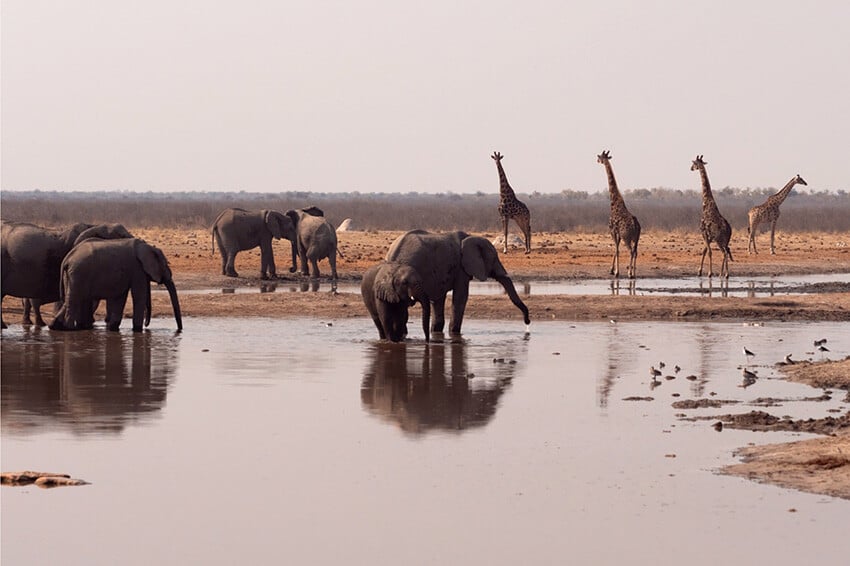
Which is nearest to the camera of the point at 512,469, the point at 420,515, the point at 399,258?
the point at 420,515

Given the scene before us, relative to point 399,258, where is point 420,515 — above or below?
below

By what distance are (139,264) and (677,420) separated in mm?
10053

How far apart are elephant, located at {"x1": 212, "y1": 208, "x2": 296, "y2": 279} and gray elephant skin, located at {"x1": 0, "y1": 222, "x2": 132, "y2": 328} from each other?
9550 millimetres

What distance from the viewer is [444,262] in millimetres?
21578

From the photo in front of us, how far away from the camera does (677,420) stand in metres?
14.2

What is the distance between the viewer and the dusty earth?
40.0 feet

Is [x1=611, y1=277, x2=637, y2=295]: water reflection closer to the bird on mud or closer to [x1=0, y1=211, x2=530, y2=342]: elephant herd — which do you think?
[x1=0, y1=211, x2=530, y2=342]: elephant herd

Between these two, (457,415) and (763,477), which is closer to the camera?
(763,477)

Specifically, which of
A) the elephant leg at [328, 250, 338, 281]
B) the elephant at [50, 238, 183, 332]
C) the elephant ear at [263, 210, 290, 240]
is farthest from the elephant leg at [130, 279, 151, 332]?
the elephant ear at [263, 210, 290, 240]

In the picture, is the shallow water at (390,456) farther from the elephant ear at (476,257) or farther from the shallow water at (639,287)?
the shallow water at (639,287)

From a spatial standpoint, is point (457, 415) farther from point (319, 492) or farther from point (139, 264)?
point (139, 264)

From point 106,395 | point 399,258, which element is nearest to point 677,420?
point 106,395

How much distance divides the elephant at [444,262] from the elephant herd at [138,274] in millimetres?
14

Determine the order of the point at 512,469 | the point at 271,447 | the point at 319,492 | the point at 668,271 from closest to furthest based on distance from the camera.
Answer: the point at 319,492 → the point at 512,469 → the point at 271,447 → the point at 668,271
